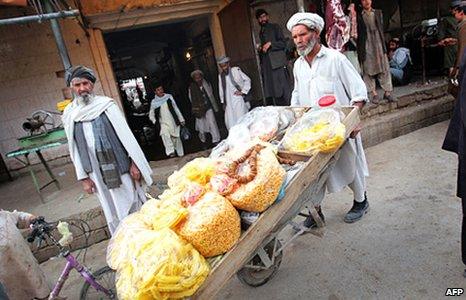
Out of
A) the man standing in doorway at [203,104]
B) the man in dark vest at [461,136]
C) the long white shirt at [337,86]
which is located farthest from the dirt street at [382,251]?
the man standing in doorway at [203,104]

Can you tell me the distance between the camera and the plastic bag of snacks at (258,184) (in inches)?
67.3


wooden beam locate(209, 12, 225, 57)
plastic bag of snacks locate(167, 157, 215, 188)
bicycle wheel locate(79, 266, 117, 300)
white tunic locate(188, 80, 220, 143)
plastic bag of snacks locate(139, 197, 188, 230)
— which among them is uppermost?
wooden beam locate(209, 12, 225, 57)

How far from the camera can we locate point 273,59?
Result: 6094mm

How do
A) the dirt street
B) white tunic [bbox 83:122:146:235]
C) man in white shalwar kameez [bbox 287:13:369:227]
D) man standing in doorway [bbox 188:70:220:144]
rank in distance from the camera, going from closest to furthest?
the dirt street, man in white shalwar kameez [bbox 287:13:369:227], white tunic [bbox 83:122:146:235], man standing in doorway [bbox 188:70:220:144]

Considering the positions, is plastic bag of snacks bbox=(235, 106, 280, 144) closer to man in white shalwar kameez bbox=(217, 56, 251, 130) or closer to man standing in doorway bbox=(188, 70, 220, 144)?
man in white shalwar kameez bbox=(217, 56, 251, 130)

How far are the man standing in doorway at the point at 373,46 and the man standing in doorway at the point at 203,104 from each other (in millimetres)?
3192

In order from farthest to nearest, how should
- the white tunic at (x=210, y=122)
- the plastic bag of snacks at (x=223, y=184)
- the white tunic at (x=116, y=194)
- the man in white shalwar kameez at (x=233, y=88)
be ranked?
the white tunic at (x=210, y=122)
the man in white shalwar kameez at (x=233, y=88)
the white tunic at (x=116, y=194)
the plastic bag of snacks at (x=223, y=184)

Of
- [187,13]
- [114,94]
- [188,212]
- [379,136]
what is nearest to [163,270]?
[188,212]

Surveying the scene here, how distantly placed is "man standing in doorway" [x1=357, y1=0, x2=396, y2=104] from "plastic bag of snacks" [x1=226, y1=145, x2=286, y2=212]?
490cm

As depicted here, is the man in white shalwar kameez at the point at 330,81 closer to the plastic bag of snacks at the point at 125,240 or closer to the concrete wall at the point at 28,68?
the plastic bag of snacks at the point at 125,240

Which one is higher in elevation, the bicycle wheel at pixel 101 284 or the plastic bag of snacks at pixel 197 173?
the plastic bag of snacks at pixel 197 173

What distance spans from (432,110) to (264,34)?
3420 mm

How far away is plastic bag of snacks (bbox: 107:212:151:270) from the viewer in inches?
65.6

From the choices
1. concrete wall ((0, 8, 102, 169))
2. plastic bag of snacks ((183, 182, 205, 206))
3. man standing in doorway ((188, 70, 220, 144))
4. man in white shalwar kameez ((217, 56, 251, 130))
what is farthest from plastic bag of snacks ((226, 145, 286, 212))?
concrete wall ((0, 8, 102, 169))
